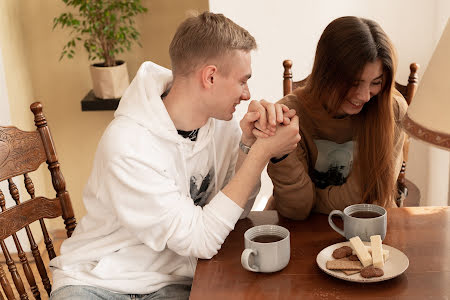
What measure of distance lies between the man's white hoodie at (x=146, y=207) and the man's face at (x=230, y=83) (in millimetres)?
90

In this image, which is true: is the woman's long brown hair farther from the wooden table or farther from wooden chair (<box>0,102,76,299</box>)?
wooden chair (<box>0,102,76,299</box>)

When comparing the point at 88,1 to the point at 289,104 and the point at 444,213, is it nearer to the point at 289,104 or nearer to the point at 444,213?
the point at 289,104

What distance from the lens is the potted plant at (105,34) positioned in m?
2.83

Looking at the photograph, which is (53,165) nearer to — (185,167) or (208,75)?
(185,167)

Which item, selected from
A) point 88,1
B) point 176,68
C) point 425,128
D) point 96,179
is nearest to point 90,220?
point 96,179

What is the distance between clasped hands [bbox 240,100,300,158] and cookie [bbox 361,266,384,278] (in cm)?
39

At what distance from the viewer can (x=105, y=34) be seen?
112 inches

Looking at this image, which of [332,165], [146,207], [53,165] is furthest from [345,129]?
[53,165]

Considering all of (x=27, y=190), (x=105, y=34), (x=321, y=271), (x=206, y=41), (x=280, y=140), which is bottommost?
(x=321, y=271)

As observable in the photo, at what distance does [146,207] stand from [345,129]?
0.67 m

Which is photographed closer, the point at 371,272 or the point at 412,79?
the point at 371,272

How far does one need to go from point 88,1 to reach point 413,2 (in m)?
1.48

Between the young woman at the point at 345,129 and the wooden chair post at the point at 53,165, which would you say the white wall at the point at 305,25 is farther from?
the wooden chair post at the point at 53,165

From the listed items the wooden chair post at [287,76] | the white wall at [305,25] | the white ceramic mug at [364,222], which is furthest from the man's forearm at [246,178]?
the white wall at [305,25]
